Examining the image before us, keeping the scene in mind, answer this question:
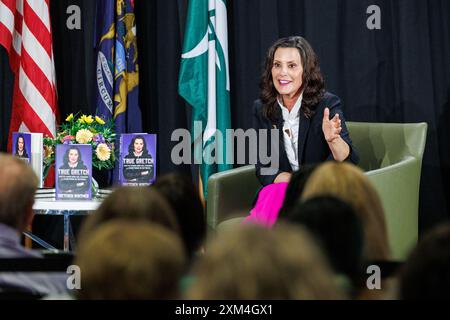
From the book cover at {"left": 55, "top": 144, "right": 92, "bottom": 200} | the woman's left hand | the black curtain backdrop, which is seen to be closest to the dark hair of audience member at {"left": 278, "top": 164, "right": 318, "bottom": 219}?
the woman's left hand

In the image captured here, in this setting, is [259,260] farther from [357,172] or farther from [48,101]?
[48,101]

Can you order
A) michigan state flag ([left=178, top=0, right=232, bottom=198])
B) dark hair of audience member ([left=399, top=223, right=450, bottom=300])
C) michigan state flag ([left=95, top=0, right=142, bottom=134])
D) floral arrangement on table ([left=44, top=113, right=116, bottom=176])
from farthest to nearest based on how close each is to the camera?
michigan state flag ([left=95, top=0, right=142, bottom=134])
michigan state flag ([left=178, top=0, right=232, bottom=198])
floral arrangement on table ([left=44, top=113, right=116, bottom=176])
dark hair of audience member ([left=399, top=223, right=450, bottom=300])

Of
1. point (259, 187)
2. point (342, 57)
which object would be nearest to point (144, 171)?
point (259, 187)

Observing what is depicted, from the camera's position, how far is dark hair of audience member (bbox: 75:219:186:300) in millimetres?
1396

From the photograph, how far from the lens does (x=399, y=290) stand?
1.44m

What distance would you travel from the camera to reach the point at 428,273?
1.40m

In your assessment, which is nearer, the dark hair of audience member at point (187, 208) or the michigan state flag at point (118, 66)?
the dark hair of audience member at point (187, 208)

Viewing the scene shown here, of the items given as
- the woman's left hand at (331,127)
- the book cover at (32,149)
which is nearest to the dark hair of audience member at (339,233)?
the woman's left hand at (331,127)

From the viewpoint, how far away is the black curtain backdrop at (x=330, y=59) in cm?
535

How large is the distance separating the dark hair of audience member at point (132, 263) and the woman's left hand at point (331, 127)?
111 inches

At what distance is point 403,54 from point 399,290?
408cm

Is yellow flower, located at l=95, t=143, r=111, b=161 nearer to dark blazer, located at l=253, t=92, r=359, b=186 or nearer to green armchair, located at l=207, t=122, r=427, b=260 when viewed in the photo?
green armchair, located at l=207, t=122, r=427, b=260

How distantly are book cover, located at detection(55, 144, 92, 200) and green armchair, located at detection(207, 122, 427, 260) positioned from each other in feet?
2.16

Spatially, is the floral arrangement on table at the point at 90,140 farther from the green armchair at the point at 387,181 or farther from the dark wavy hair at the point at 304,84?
the dark wavy hair at the point at 304,84
